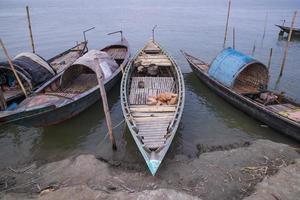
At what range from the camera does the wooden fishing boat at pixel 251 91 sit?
11861 millimetres

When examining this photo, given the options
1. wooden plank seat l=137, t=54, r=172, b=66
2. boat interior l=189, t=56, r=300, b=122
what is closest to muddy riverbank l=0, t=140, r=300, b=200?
boat interior l=189, t=56, r=300, b=122

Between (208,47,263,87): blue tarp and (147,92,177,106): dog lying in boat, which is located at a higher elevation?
(208,47,263,87): blue tarp

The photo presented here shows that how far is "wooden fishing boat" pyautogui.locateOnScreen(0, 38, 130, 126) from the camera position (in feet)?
35.6

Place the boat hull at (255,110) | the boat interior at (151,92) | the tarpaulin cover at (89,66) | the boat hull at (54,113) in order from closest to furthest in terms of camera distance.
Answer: the boat interior at (151,92)
the boat hull at (54,113)
the boat hull at (255,110)
the tarpaulin cover at (89,66)

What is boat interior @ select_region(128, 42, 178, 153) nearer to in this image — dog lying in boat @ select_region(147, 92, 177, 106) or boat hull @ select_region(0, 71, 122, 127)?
dog lying in boat @ select_region(147, 92, 177, 106)

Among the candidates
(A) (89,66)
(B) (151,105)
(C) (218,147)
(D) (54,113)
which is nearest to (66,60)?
(A) (89,66)

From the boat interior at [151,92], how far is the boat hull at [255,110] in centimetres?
268

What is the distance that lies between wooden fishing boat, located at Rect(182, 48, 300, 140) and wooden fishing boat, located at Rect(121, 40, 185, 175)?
2.63 metres

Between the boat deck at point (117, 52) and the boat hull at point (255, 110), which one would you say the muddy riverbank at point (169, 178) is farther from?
the boat deck at point (117, 52)

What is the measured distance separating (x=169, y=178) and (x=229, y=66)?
825cm

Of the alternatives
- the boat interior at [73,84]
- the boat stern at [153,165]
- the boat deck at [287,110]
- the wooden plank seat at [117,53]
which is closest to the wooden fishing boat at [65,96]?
the boat interior at [73,84]

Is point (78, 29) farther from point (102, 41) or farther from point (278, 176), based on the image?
point (278, 176)

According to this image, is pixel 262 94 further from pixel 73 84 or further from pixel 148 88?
pixel 73 84

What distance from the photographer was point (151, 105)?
38.7ft
